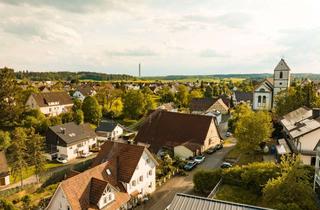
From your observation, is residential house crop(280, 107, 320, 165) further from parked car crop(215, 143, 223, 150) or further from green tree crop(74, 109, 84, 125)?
green tree crop(74, 109, 84, 125)

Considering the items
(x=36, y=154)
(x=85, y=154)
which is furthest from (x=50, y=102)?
(x=36, y=154)

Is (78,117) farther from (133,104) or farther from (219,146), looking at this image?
(219,146)

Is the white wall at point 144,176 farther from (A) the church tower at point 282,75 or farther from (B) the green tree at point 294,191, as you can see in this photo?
(A) the church tower at point 282,75

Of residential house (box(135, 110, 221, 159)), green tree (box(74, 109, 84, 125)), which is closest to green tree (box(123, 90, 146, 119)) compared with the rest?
green tree (box(74, 109, 84, 125))

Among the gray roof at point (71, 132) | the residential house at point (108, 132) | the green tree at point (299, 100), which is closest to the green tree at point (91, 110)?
the residential house at point (108, 132)

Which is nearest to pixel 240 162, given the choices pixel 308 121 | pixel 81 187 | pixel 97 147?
pixel 308 121

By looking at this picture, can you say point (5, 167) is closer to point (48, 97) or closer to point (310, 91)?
point (48, 97)
